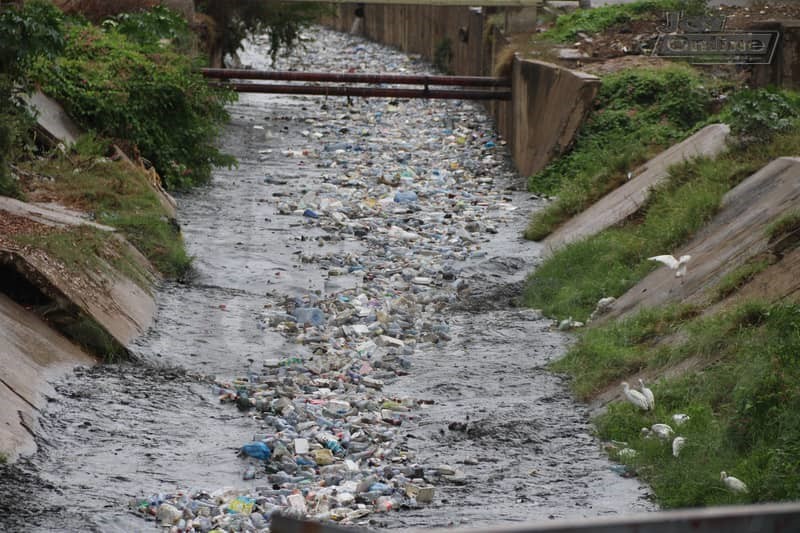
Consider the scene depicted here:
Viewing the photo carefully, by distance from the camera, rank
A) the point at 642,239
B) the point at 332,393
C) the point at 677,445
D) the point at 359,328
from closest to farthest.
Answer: the point at 677,445 < the point at 332,393 < the point at 359,328 < the point at 642,239

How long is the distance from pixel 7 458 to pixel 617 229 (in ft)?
21.2

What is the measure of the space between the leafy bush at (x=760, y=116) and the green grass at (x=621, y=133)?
2061 mm

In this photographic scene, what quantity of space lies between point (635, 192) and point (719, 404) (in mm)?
5451

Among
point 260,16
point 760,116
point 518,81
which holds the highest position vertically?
point 260,16

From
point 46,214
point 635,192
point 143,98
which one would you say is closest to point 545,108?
point 635,192

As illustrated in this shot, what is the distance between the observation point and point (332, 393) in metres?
7.71

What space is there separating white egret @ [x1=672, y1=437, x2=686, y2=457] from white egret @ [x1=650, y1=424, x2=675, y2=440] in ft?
0.50

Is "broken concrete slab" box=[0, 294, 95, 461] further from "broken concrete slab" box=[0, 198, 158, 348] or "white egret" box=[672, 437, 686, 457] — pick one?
"white egret" box=[672, 437, 686, 457]

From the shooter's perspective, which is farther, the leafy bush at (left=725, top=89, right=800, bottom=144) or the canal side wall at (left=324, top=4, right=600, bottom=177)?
the canal side wall at (left=324, top=4, right=600, bottom=177)

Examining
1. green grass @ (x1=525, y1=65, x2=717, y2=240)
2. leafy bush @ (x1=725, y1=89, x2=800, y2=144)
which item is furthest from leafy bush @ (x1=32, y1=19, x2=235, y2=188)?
leafy bush @ (x1=725, y1=89, x2=800, y2=144)

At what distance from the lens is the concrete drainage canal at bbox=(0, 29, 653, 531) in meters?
5.80

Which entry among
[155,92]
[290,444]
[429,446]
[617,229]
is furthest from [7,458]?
[155,92]

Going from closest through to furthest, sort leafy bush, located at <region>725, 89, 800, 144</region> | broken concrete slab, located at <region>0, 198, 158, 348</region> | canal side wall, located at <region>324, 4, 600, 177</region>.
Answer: broken concrete slab, located at <region>0, 198, 158, 348</region> → leafy bush, located at <region>725, 89, 800, 144</region> → canal side wall, located at <region>324, 4, 600, 177</region>

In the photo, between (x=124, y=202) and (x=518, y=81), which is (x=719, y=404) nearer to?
(x=124, y=202)
